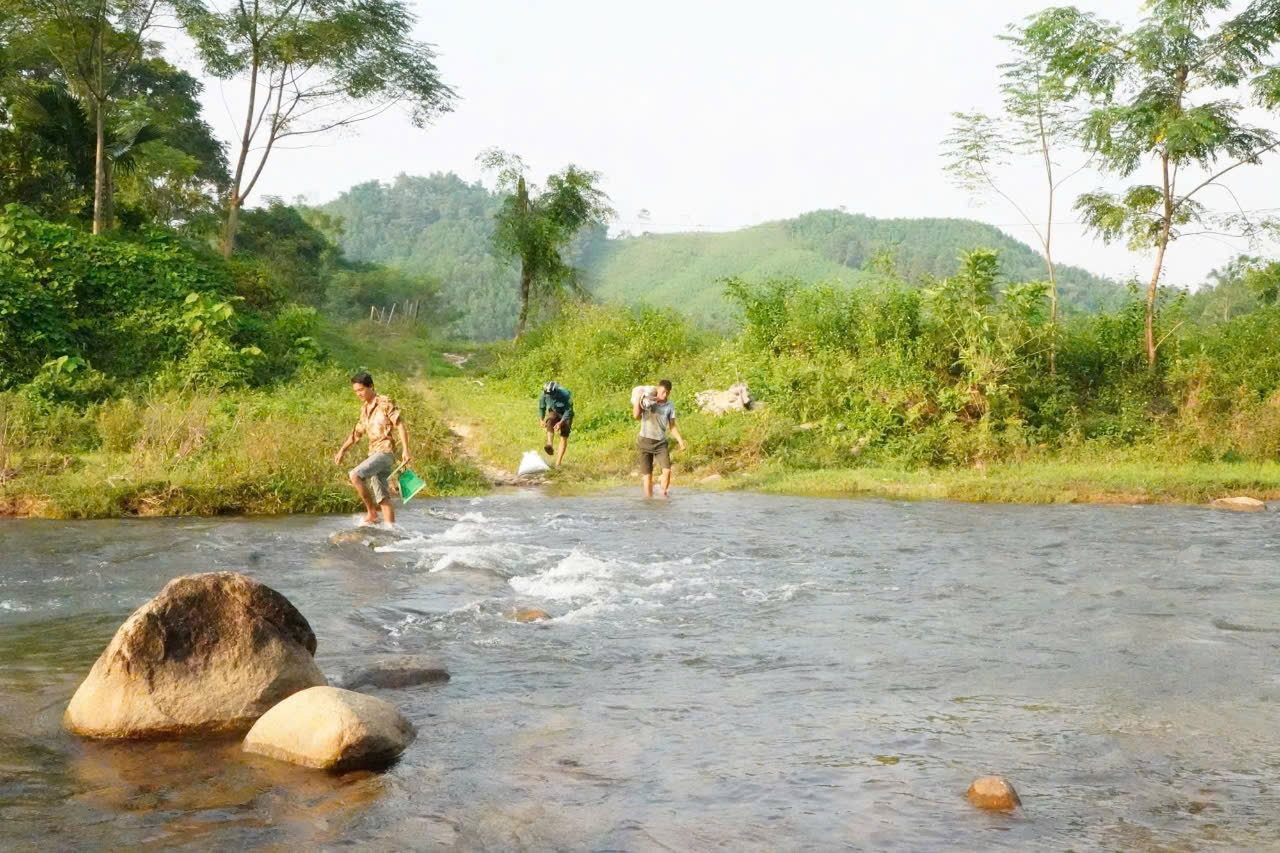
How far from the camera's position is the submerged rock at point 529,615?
8391mm

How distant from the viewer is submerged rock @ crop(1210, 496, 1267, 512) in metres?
14.1

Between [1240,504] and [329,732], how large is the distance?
1276 centimetres

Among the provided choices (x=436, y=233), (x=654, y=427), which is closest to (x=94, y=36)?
(x=654, y=427)

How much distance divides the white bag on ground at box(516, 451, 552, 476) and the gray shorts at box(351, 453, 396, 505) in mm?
4951

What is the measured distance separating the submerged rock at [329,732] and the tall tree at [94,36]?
856 inches

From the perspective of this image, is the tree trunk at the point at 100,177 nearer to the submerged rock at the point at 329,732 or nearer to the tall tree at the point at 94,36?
the tall tree at the point at 94,36

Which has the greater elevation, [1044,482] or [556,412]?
[556,412]

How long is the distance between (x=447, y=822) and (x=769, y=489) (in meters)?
11.8

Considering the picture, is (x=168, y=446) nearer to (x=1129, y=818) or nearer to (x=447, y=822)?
(x=447, y=822)

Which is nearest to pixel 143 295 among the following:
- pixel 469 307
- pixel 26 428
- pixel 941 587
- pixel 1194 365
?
pixel 26 428

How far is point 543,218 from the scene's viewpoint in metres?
34.8

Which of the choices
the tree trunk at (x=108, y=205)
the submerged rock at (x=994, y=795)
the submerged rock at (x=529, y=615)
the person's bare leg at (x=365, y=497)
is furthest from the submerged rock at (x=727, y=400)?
the submerged rock at (x=994, y=795)

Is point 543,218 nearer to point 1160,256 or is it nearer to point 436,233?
point 1160,256

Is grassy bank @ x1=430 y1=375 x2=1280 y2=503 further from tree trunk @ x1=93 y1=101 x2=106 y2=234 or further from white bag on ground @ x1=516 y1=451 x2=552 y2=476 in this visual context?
tree trunk @ x1=93 y1=101 x2=106 y2=234
